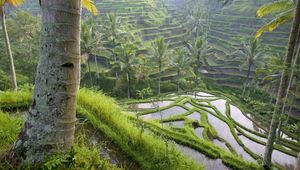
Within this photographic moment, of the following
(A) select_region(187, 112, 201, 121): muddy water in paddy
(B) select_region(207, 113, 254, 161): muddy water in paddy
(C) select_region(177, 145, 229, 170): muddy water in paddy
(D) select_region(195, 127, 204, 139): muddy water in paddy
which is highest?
(C) select_region(177, 145, 229, 170): muddy water in paddy

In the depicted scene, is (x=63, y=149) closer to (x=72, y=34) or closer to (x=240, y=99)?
(x=72, y=34)

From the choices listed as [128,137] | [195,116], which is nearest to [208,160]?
[128,137]

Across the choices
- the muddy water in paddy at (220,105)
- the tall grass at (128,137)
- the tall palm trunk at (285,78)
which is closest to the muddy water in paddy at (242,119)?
the muddy water in paddy at (220,105)

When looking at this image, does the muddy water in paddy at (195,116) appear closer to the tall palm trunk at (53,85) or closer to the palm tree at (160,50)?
the palm tree at (160,50)

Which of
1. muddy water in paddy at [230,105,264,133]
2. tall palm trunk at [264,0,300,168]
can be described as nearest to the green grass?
tall palm trunk at [264,0,300,168]

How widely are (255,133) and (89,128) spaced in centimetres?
1619

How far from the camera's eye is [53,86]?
2.07m

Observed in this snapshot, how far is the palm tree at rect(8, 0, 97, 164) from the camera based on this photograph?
200 cm

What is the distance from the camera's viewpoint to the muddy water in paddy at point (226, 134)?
1375 cm

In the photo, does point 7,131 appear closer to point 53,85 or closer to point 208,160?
point 53,85

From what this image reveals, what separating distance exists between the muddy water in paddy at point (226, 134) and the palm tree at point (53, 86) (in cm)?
1325

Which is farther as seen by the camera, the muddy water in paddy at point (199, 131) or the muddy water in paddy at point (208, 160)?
the muddy water in paddy at point (199, 131)

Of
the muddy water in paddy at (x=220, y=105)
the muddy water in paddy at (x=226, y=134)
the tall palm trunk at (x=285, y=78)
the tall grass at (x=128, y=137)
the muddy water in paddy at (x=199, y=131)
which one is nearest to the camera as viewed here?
the tall grass at (x=128, y=137)

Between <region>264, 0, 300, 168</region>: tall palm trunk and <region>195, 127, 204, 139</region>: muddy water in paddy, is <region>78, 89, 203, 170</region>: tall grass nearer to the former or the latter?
<region>264, 0, 300, 168</region>: tall palm trunk
